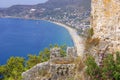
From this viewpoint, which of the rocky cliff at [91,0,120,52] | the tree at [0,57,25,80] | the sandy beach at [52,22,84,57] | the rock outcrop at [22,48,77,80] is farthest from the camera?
the tree at [0,57,25,80]

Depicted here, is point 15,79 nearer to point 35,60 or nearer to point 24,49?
point 35,60

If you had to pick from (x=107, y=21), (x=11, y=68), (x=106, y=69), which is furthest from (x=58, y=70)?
(x=11, y=68)

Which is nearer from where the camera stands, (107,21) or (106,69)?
(106,69)

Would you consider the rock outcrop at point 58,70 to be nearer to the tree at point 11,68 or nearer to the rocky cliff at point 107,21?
the rocky cliff at point 107,21

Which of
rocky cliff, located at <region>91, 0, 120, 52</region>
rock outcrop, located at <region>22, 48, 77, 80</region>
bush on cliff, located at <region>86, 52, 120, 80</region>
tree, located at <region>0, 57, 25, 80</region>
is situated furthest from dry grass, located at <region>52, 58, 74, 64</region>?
tree, located at <region>0, 57, 25, 80</region>

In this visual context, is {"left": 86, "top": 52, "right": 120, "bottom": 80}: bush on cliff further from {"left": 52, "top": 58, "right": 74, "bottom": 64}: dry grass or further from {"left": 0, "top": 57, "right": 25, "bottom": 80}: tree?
{"left": 0, "top": 57, "right": 25, "bottom": 80}: tree

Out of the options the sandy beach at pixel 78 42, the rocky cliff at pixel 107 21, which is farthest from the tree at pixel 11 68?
the rocky cliff at pixel 107 21

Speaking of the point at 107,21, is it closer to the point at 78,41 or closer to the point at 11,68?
the point at 11,68

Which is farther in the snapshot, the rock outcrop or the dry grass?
the dry grass
